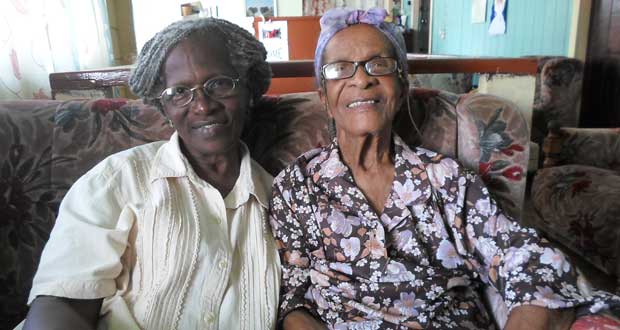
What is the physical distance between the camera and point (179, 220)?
1070 millimetres

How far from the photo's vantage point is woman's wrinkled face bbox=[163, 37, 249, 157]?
109 centimetres

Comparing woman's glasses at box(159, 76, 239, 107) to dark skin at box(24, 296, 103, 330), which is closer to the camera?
dark skin at box(24, 296, 103, 330)

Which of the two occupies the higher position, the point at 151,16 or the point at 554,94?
the point at 151,16

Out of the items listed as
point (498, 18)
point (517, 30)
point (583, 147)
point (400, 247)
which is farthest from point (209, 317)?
point (498, 18)

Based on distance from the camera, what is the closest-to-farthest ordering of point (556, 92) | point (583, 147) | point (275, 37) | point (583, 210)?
1. point (583, 210)
2. point (583, 147)
3. point (556, 92)
4. point (275, 37)

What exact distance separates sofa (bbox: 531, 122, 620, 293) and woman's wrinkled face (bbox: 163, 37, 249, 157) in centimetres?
179

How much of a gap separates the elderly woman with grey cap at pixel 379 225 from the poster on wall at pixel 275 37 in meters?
2.96

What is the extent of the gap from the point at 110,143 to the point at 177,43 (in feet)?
1.40

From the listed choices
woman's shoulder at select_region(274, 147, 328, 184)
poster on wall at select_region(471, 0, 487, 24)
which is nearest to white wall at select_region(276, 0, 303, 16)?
poster on wall at select_region(471, 0, 487, 24)

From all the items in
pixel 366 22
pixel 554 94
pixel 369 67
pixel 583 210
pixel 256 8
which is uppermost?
pixel 256 8

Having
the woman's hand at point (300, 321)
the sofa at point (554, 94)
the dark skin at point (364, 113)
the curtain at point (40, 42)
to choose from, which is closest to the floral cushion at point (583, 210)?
the sofa at point (554, 94)

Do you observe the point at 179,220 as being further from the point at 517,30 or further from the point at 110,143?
the point at 517,30

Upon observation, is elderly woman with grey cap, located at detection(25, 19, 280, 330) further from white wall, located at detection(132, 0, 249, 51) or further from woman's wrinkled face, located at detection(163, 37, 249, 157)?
white wall, located at detection(132, 0, 249, 51)

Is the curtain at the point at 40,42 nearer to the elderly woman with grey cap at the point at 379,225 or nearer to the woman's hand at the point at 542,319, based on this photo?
the elderly woman with grey cap at the point at 379,225
